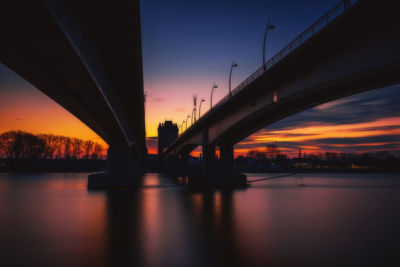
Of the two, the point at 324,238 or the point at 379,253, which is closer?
the point at 379,253

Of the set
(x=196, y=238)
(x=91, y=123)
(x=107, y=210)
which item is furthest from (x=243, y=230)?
(x=91, y=123)

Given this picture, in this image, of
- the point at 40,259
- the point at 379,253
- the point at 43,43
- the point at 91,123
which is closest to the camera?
the point at 40,259

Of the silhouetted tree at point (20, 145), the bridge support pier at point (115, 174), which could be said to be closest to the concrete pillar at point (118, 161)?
the bridge support pier at point (115, 174)

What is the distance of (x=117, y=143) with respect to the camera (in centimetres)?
4156

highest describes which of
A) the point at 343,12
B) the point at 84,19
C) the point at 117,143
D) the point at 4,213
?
the point at 343,12

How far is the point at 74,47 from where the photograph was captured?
442 inches

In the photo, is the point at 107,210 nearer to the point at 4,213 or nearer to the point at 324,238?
the point at 4,213

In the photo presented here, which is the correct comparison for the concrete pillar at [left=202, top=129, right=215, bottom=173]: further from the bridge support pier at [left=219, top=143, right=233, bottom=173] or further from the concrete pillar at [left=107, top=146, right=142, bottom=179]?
the concrete pillar at [left=107, top=146, right=142, bottom=179]

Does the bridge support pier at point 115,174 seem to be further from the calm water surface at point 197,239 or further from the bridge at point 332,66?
the calm water surface at point 197,239

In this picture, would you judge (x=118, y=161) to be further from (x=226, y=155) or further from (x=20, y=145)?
(x=20, y=145)

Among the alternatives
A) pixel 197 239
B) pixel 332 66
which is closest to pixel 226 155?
pixel 332 66

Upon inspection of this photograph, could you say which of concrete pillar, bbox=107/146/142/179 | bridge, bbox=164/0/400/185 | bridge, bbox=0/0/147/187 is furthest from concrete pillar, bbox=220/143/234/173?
bridge, bbox=0/0/147/187

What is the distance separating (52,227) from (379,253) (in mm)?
12986

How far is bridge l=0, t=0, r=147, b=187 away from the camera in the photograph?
9.40m
